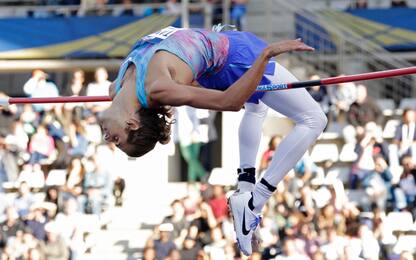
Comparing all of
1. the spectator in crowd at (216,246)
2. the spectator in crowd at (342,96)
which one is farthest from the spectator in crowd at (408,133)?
the spectator in crowd at (216,246)

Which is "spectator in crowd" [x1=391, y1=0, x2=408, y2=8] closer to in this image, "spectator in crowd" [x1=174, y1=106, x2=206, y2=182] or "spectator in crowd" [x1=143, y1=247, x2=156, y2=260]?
"spectator in crowd" [x1=174, y1=106, x2=206, y2=182]

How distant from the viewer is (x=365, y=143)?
52.5 ft

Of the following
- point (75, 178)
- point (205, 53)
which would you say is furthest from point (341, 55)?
point (205, 53)

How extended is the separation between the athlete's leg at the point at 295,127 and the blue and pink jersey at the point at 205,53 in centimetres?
11

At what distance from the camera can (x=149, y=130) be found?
336 inches

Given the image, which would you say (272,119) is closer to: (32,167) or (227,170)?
(227,170)

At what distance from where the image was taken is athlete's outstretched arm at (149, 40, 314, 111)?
812cm

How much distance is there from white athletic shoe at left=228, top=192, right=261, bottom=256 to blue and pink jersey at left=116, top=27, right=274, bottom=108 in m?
0.70

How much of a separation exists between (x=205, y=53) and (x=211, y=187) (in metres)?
7.10

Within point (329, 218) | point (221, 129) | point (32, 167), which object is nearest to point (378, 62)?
point (221, 129)

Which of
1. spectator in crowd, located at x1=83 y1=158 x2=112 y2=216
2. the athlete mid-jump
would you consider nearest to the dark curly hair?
the athlete mid-jump

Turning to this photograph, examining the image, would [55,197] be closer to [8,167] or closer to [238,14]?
[8,167]

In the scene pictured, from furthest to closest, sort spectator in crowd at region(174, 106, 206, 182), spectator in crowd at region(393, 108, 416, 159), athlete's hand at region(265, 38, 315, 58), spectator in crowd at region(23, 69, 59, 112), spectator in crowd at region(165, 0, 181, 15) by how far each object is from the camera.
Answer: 1. spectator in crowd at region(165, 0, 181, 15)
2. spectator in crowd at region(23, 69, 59, 112)
3. spectator in crowd at region(174, 106, 206, 182)
4. spectator in crowd at region(393, 108, 416, 159)
5. athlete's hand at region(265, 38, 315, 58)

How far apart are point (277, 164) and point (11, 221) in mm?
7222
